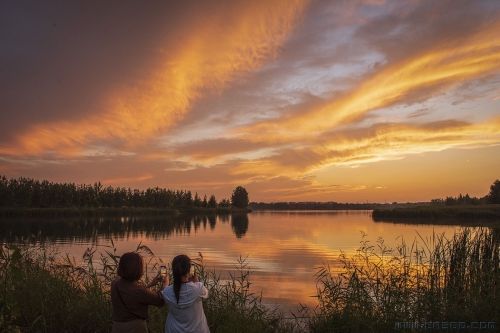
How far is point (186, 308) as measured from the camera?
167 inches

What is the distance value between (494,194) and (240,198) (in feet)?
387

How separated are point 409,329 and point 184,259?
16.2 feet

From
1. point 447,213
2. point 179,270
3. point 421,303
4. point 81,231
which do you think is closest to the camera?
point 179,270

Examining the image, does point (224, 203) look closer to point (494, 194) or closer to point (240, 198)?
point (240, 198)

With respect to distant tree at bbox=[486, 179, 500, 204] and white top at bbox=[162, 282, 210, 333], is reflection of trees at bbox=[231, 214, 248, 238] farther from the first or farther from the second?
distant tree at bbox=[486, 179, 500, 204]

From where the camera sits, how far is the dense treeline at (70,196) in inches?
3620

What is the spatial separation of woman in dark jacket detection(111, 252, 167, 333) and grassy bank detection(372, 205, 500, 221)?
57969 mm

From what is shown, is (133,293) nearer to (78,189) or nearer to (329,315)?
(329,315)

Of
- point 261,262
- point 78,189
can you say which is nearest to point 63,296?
point 261,262

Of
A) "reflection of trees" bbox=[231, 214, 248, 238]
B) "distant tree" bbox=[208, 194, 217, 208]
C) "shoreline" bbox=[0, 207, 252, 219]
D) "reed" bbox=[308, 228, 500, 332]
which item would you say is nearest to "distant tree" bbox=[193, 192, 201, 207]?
"distant tree" bbox=[208, 194, 217, 208]

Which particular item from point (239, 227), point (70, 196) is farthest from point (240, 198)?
point (239, 227)

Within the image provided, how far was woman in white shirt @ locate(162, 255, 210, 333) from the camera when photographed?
4.18m

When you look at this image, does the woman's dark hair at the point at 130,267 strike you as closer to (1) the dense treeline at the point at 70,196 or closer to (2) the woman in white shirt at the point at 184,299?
(2) the woman in white shirt at the point at 184,299

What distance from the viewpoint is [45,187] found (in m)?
99.8
